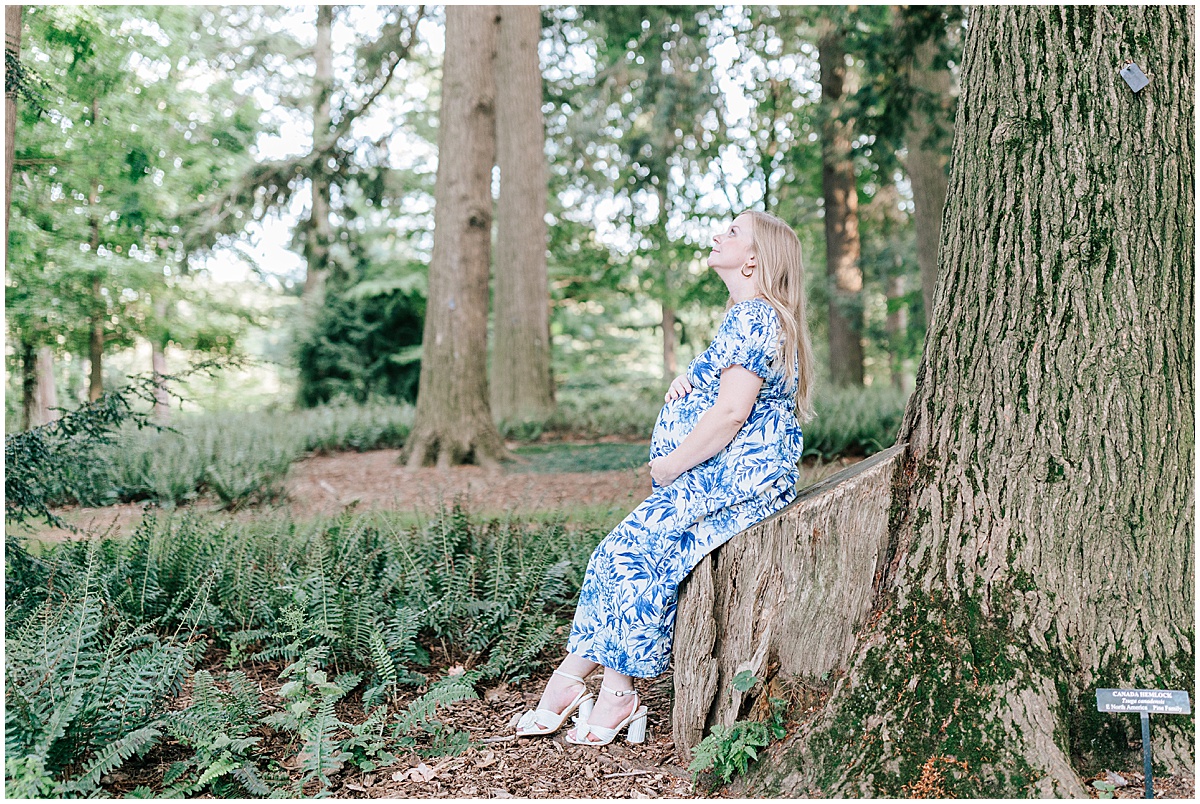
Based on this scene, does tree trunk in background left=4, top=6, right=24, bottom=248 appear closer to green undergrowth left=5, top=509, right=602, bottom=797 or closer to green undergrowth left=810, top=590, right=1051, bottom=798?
green undergrowth left=5, top=509, right=602, bottom=797

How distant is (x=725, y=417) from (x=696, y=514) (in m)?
0.38

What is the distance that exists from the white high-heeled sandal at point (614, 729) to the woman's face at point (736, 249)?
5.58 feet

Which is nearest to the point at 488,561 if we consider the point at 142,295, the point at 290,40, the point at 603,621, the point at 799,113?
the point at 603,621

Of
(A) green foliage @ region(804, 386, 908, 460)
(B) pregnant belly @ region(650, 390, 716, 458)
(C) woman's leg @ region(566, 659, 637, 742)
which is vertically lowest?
(C) woman's leg @ region(566, 659, 637, 742)

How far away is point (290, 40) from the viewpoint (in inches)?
825

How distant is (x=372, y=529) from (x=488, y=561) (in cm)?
82

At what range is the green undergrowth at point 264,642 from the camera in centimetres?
295

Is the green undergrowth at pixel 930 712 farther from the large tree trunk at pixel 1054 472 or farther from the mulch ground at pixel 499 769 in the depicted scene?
the mulch ground at pixel 499 769

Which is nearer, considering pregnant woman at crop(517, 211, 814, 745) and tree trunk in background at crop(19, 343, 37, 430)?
pregnant woman at crop(517, 211, 814, 745)

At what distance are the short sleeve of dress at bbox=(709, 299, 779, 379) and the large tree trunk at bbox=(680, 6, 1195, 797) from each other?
616 millimetres

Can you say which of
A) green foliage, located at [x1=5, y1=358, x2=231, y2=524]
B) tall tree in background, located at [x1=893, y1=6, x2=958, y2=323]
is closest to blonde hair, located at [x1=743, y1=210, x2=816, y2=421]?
green foliage, located at [x1=5, y1=358, x2=231, y2=524]

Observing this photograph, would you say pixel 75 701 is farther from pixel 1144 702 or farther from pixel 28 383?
pixel 28 383

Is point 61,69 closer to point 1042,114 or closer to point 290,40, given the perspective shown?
point 1042,114

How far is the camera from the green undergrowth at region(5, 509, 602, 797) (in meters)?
2.95
